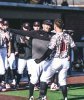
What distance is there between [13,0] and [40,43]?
643 centimetres

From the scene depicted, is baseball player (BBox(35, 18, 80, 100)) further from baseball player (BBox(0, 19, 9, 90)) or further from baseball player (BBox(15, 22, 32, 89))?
baseball player (BBox(0, 19, 9, 90))

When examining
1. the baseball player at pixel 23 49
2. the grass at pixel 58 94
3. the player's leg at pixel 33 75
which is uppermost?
the baseball player at pixel 23 49

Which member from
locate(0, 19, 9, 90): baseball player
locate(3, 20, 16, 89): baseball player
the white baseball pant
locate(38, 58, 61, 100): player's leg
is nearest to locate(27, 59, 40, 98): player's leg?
locate(38, 58, 61, 100): player's leg

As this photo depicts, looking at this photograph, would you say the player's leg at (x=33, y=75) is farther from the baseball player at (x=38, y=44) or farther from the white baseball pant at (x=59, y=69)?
the white baseball pant at (x=59, y=69)

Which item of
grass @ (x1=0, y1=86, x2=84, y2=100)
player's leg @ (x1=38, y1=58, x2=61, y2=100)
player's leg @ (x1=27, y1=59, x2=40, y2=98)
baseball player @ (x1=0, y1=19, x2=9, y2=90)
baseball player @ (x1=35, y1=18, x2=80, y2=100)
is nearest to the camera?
baseball player @ (x1=35, y1=18, x2=80, y2=100)

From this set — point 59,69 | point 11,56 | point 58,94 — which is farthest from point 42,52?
point 11,56

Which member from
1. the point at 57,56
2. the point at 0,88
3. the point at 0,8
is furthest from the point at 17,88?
the point at 0,8

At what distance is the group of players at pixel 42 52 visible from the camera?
9.27 metres

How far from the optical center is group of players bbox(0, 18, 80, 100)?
927 centimetres

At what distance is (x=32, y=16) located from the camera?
16891 mm

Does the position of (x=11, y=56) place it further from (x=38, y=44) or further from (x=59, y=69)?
(x=59, y=69)

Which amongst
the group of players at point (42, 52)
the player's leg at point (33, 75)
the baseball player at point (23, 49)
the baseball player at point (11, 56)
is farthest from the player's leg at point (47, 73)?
the baseball player at point (11, 56)

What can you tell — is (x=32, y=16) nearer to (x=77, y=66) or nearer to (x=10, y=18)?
(x=10, y=18)

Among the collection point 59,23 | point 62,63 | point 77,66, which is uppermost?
point 59,23
